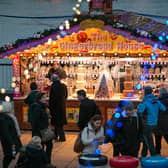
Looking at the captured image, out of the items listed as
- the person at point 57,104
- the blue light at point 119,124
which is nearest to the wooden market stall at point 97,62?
the person at point 57,104

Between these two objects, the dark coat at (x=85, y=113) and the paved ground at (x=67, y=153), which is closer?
the dark coat at (x=85, y=113)

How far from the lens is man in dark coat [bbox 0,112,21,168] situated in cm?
895

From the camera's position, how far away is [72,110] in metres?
13.6

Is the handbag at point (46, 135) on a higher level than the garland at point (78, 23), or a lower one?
lower

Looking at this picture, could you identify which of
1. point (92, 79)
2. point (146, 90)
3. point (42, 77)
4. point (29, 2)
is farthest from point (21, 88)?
point (29, 2)

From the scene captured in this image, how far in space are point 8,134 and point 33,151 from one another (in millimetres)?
973

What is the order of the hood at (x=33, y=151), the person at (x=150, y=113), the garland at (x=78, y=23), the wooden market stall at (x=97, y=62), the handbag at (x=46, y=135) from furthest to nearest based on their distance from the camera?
the wooden market stall at (x=97, y=62)
the garland at (x=78, y=23)
the person at (x=150, y=113)
the handbag at (x=46, y=135)
the hood at (x=33, y=151)

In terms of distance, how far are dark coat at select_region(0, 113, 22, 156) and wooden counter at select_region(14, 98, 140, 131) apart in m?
4.59

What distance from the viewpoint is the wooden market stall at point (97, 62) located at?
13.4 meters

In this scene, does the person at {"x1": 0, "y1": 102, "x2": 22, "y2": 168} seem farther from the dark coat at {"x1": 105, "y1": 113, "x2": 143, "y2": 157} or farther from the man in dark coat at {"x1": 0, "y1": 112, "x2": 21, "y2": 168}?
the dark coat at {"x1": 105, "y1": 113, "x2": 143, "y2": 157}

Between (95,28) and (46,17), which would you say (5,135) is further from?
(46,17)

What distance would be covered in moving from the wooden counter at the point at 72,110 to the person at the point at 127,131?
447cm

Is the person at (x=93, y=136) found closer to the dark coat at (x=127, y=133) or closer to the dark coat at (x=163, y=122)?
the dark coat at (x=127, y=133)

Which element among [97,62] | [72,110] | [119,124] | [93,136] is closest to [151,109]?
[119,124]
